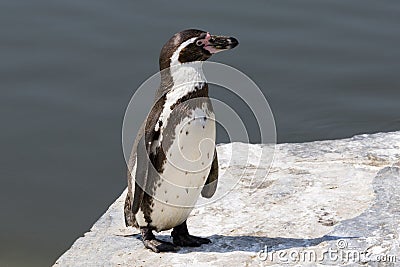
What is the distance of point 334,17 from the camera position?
9.79 m

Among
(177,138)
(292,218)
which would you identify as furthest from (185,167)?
(292,218)

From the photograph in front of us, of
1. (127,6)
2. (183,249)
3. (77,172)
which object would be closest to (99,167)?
(77,172)

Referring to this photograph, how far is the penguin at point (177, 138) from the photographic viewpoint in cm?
431

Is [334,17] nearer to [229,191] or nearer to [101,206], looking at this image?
[101,206]

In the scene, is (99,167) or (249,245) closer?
(249,245)

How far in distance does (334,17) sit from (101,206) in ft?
12.3

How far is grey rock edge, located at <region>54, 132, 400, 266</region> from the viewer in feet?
14.5

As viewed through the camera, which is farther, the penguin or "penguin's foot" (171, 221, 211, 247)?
"penguin's foot" (171, 221, 211, 247)

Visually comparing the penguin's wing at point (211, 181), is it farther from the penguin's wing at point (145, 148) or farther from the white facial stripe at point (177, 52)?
the white facial stripe at point (177, 52)

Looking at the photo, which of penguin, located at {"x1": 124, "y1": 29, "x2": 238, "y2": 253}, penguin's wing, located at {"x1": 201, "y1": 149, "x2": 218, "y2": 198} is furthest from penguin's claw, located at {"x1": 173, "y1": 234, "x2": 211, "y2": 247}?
penguin's wing, located at {"x1": 201, "y1": 149, "x2": 218, "y2": 198}

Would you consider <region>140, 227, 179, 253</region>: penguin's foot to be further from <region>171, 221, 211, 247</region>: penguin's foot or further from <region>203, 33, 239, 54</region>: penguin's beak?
<region>203, 33, 239, 54</region>: penguin's beak

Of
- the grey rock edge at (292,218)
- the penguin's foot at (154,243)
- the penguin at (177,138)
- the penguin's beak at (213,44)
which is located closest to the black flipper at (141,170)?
the penguin at (177,138)

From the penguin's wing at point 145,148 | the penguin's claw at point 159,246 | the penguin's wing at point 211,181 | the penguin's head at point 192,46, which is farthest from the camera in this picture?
the penguin's wing at point 211,181

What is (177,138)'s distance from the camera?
4.33 metres
